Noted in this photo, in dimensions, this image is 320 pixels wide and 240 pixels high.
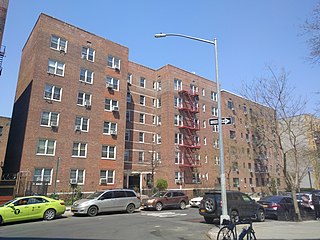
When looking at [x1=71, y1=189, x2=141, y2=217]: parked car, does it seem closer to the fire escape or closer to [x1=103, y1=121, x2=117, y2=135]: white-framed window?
[x1=103, y1=121, x2=117, y2=135]: white-framed window

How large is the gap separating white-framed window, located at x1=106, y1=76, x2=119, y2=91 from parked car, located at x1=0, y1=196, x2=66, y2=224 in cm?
1984

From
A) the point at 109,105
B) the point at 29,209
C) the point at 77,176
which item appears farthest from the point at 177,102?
the point at 29,209

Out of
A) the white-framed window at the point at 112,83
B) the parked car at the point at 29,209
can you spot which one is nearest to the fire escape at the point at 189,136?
the white-framed window at the point at 112,83

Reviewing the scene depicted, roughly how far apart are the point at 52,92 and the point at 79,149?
6.94 metres

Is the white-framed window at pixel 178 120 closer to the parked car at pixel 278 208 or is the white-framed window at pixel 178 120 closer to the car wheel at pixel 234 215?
the parked car at pixel 278 208

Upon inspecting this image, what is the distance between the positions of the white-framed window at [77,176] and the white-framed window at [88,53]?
13685 mm

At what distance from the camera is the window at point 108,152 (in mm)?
31962

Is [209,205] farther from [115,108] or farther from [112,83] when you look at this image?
[112,83]

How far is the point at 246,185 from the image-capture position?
50969 millimetres

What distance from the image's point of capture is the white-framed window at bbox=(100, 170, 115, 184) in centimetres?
3097

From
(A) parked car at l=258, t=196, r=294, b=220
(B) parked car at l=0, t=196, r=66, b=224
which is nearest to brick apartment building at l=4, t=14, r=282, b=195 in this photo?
(A) parked car at l=258, t=196, r=294, b=220

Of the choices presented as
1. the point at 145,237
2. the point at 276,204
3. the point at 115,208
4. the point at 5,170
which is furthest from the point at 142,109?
the point at 145,237

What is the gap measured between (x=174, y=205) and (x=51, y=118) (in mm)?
15900

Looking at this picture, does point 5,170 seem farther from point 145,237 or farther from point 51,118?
point 145,237
